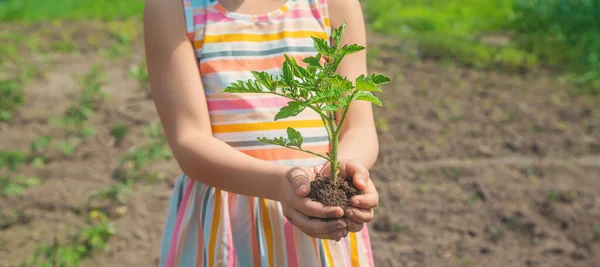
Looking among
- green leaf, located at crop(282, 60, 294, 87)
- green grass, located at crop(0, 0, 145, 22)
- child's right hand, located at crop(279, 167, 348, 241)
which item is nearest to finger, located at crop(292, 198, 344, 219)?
child's right hand, located at crop(279, 167, 348, 241)

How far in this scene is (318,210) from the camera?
5.09 feet

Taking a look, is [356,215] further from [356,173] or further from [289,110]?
[289,110]

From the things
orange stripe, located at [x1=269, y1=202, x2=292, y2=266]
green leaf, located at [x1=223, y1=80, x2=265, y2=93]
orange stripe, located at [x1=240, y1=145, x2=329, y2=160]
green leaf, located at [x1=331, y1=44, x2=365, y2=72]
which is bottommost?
orange stripe, located at [x1=269, y1=202, x2=292, y2=266]

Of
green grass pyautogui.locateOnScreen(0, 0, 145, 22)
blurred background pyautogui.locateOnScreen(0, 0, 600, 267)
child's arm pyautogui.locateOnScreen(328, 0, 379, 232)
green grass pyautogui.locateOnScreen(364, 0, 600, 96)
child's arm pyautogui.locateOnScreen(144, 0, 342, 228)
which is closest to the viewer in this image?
child's arm pyautogui.locateOnScreen(144, 0, 342, 228)

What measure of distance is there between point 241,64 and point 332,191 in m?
0.54

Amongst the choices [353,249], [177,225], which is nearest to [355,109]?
[353,249]

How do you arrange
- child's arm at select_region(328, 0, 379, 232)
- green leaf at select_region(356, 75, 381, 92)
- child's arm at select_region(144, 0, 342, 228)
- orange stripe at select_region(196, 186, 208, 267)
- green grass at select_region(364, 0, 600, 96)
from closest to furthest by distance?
green leaf at select_region(356, 75, 381, 92)
child's arm at select_region(144, 0, 342, 228)
child's arm at select_region(328, 0, 379, 232)
orange stripe at select_region(196, 186, 208, 267)
green grass at select_region(364, 0, 600, 96)

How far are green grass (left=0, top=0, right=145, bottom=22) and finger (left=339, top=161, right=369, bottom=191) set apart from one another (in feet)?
20.2

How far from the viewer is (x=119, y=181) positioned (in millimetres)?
4289

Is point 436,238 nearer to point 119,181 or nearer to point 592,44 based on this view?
point 119,181

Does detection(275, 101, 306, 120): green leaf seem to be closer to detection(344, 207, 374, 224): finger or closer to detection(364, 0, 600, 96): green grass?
detection(344, 207, 374, 224): finger

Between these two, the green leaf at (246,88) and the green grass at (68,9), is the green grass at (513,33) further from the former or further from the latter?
the green leaf at (246,88)

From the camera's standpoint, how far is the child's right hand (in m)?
1.55

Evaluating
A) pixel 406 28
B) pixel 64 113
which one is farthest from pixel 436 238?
pixel 406 28
